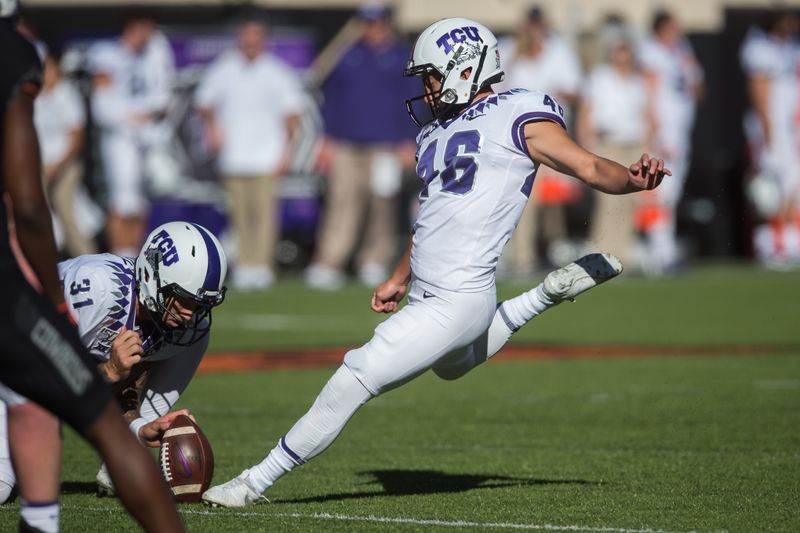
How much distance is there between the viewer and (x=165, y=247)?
5504 millimetres

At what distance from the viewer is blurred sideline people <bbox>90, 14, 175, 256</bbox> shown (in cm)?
1531

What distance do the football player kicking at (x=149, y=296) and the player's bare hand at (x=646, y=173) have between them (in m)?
1.56

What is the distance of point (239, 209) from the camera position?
15688 mm

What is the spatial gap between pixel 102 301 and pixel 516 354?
594 centimetres

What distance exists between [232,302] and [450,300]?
9205 mm

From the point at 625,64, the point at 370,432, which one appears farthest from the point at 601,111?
the point at 370,432

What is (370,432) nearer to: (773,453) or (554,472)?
(554,472)

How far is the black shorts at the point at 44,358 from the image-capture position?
379 cm

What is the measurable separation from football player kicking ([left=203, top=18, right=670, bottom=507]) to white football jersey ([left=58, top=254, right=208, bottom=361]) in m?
0.67

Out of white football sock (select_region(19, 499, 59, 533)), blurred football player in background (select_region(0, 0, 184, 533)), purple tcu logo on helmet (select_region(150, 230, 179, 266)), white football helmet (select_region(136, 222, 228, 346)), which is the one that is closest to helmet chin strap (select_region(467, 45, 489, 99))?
white football helmet (select_region(136, 222, 228, 346))

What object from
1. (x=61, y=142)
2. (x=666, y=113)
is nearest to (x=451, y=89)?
(x=61, y=142)

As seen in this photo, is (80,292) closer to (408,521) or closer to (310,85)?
(408,521)

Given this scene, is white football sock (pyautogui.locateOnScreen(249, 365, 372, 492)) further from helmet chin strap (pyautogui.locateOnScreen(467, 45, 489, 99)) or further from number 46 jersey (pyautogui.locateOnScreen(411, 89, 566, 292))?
helmet chin strap (pyautogui.locateOnScreen(467, 45, 489, 99))

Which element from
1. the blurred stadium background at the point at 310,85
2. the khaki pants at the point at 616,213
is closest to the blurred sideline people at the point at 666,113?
the khaki pants at the point at 616,213
